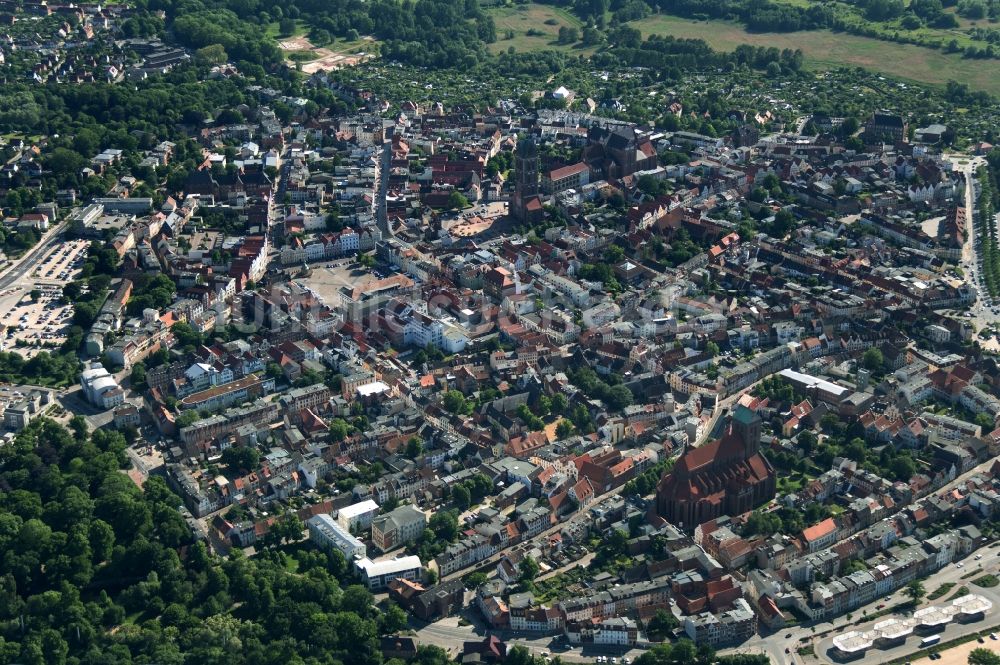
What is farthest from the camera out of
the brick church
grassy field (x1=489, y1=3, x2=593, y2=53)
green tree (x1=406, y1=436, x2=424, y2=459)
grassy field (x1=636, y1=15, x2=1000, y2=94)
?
grassy field (x1=489, y1=3, x2=593, y2=53)

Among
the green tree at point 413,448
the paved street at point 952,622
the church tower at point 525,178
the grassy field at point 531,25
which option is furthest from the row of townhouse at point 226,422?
the grassy field at point 531,25

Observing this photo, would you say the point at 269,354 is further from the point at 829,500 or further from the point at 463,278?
the point at 829,500

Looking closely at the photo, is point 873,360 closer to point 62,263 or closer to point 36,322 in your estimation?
point 36,322

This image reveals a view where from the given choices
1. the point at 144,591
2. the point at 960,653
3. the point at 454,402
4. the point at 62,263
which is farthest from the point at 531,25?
the point at 960,653

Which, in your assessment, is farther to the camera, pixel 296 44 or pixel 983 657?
pixel 296 44

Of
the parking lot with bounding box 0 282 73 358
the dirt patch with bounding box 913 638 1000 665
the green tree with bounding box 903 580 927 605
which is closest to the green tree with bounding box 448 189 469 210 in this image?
the parking lot with bounding box 0 282 73 358

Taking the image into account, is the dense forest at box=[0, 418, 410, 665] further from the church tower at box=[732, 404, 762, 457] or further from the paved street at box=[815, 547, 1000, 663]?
the church tower at box=[732, 404, 762, 457]
